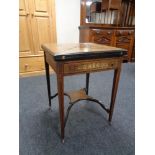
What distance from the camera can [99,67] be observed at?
977 millimetres

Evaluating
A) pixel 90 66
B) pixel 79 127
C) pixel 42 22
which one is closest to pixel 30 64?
pixel 42 22

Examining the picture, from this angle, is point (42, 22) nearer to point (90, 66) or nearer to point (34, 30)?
point (34, 30)

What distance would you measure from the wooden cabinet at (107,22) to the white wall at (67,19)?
12 cm

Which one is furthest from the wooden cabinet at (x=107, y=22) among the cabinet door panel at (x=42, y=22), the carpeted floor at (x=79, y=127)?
the carpeted floor at (x=79, y=127)

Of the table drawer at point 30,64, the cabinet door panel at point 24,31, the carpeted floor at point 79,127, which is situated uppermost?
the cabinet door panel at point 24,31

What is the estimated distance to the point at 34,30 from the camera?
2250mm

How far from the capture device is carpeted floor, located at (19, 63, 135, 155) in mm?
1018

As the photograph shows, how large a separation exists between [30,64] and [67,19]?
121cm

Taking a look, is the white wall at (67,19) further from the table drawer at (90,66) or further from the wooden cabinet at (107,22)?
the table drawer at (90,66)

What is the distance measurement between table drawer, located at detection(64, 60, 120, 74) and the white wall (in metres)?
2.05

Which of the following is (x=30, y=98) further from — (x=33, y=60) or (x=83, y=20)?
(x=83, y=20)

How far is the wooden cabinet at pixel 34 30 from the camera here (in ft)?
7.03

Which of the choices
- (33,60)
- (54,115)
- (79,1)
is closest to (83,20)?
(79,1)
